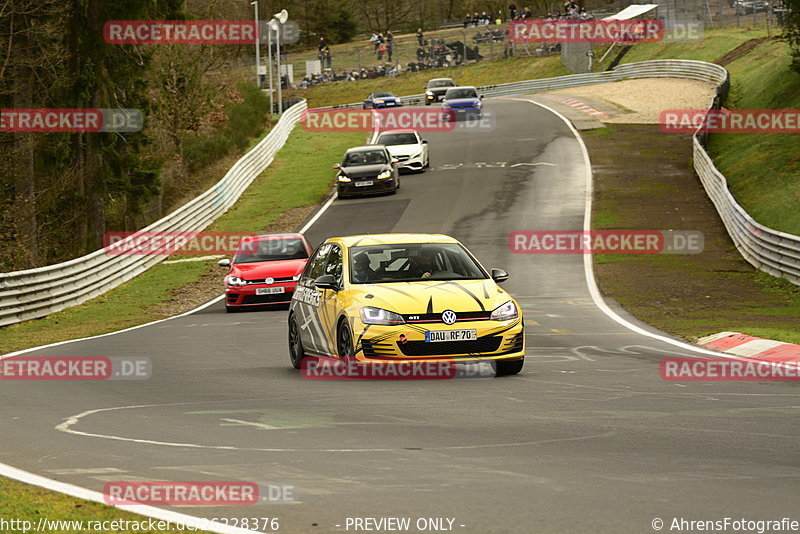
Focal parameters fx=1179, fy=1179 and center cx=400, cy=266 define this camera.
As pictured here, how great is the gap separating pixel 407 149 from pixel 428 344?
3588cm

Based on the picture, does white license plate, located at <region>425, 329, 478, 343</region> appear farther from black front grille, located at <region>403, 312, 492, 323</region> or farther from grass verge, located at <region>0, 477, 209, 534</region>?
grass verge, located at <region>0, 477, 209, 534</region>

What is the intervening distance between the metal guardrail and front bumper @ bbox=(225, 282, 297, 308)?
13.5ft

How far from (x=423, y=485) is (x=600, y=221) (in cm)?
2858

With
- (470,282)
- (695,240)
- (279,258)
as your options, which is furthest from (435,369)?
(695,240)

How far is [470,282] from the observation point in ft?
41.0

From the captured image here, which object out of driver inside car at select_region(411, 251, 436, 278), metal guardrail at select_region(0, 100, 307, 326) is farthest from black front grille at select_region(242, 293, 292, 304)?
driver inside car at select_region(411, 251, 436, 278)

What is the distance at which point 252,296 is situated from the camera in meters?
22.8

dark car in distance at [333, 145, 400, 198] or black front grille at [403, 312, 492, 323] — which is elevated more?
dark car in distance at [333, 145, 400, 198]

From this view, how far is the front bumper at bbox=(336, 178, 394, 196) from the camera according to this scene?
42250 mm

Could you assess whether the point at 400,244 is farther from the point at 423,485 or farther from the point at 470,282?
the point at 423,485

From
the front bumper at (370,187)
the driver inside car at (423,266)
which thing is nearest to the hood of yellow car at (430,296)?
the driver inside car at (423,266)

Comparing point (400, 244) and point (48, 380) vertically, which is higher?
point (400, 244)

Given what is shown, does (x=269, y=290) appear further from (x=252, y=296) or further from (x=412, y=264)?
(x=412, y=264)

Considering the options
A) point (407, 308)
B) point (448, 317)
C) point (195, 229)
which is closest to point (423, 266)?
point (407, 308)
